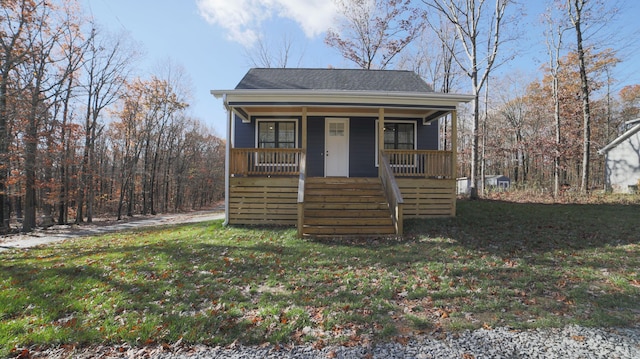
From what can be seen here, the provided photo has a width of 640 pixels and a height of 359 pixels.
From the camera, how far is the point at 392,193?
7.70 m

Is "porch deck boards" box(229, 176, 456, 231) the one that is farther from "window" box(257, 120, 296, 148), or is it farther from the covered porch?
"window" box(257, 120, 296, 148)

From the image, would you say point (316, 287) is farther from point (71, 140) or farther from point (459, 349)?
point (71, 140)

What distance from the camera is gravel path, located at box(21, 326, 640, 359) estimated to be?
107 inches

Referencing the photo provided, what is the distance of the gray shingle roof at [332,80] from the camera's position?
10766mm

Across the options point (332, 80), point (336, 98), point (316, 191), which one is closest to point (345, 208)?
point (316, 191)

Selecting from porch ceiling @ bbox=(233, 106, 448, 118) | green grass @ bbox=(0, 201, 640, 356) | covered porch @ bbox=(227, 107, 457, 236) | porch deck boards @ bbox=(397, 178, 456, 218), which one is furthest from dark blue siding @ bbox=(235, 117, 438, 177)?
green grass @ bbox=(0, 201, 640, 356)

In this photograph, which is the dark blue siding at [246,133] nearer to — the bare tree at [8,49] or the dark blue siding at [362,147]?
the dark blue siding at [362,147]

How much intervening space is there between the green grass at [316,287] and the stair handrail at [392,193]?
0.49m

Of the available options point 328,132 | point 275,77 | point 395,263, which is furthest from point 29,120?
point 395,263

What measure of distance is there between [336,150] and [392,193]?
3706 mm

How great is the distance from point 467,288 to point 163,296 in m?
4.30

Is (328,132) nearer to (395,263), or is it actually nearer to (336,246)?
(336,246)

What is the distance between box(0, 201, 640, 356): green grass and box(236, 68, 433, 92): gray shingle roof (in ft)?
19.6

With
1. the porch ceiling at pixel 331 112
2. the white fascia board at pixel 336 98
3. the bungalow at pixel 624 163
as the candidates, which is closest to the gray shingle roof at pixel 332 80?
the porch ceiling at pixel 331 112
